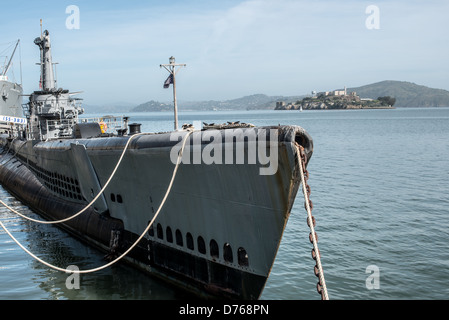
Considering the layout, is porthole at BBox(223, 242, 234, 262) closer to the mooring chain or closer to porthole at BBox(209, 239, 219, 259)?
porthole at BBox(209, 239, 219, 259)

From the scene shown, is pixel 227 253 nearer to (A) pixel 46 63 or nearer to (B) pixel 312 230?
(B) pixel 312 230

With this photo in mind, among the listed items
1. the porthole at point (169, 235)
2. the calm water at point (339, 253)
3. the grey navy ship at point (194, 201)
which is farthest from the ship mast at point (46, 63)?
the porthole at point (169, 235)

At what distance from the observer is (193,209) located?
12109 millimetres

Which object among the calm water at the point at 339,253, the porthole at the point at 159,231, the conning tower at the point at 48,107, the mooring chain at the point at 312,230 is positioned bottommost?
the calm water at the point at 339,253

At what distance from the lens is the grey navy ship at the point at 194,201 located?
9852mm

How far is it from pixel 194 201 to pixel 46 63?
2584 cm

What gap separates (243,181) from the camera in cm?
1044

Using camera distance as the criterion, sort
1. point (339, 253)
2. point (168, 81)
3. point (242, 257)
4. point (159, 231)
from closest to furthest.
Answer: point (242, 257)
point (159, 231)
point (339, 253)
point (168, 81)

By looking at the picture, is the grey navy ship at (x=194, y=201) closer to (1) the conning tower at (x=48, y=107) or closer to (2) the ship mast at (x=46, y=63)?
(1) the conning tower at (x=48, y=107)

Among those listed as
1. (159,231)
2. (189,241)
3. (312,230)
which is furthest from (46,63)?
(312,230)

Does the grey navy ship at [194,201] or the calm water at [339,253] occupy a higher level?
the grey navy ship at [194,201]

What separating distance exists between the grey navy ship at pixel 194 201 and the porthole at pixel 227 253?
0.08 ft
